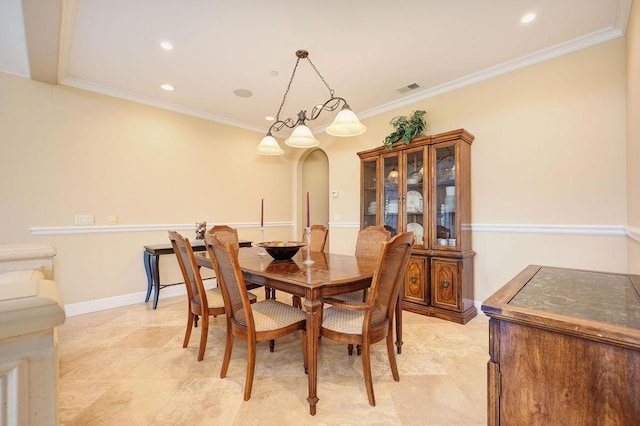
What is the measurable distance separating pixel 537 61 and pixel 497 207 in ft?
4.84

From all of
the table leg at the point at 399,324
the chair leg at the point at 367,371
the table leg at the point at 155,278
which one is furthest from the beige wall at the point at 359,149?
the chair leg at the point at 367,371

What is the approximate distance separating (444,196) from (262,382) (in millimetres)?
2524

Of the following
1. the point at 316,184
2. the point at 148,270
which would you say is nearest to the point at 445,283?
the point at 316,184

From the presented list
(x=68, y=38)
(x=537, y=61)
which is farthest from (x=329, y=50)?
(x=68, y=38)

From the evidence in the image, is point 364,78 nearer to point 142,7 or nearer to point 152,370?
point 142,7

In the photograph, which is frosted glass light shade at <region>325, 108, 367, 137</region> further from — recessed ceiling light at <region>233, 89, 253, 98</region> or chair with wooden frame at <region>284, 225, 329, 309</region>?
recessed ceiling light at <region>233, 89, 253, 98</region>

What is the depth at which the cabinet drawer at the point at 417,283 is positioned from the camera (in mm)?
3119

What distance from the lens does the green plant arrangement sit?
329 centimetres

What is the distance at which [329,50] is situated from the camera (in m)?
2.65

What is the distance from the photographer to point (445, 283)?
9.73 ft

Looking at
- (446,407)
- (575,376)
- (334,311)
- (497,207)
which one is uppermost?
(497,207)

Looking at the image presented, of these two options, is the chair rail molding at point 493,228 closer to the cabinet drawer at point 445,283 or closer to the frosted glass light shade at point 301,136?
the cabinet drawer at point 445,283

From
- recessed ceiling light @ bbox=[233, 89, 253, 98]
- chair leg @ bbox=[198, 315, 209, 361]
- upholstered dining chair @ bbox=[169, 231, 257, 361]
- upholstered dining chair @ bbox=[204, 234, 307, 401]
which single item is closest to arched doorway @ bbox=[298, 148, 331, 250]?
recessed ceiling light @ bbox=[233, 89, 253, 98]

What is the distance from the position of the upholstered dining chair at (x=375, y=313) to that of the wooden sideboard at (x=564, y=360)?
75 centimetres
